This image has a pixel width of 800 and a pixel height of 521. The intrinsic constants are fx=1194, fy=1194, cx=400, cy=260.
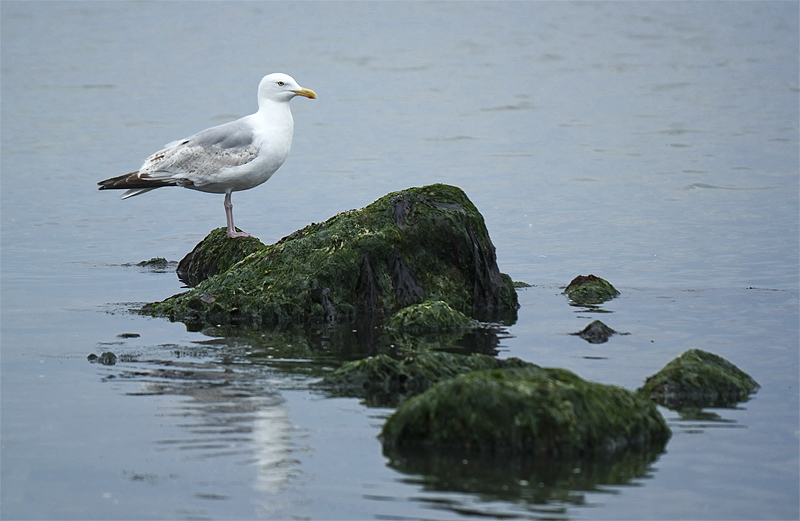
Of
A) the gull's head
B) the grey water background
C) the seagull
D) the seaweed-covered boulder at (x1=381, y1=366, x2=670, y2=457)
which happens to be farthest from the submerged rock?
the gull's head

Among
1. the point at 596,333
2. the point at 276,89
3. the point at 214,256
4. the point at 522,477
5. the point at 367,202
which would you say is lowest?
the point at 522,477

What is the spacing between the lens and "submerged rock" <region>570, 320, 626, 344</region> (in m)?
9.92

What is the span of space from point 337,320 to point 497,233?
6.29 meters

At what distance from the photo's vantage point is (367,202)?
1873cm

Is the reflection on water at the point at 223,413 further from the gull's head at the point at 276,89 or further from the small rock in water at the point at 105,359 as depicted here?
the gull's head at the point at 276,89

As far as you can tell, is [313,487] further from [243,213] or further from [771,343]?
[243,213]

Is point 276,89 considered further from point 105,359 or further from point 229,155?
point 105,359

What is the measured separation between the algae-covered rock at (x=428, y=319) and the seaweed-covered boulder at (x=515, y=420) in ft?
10.1

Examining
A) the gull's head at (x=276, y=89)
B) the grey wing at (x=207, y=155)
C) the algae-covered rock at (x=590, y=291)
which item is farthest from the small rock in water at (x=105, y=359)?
the gull's head at (x=276, y=89)

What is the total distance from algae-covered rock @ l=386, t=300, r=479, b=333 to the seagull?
3701 millimetres

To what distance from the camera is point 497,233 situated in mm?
16609

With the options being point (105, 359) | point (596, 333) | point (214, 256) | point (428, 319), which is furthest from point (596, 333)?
point (214, 256)

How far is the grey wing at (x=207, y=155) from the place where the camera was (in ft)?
45.0

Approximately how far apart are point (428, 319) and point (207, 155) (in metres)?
4.66
